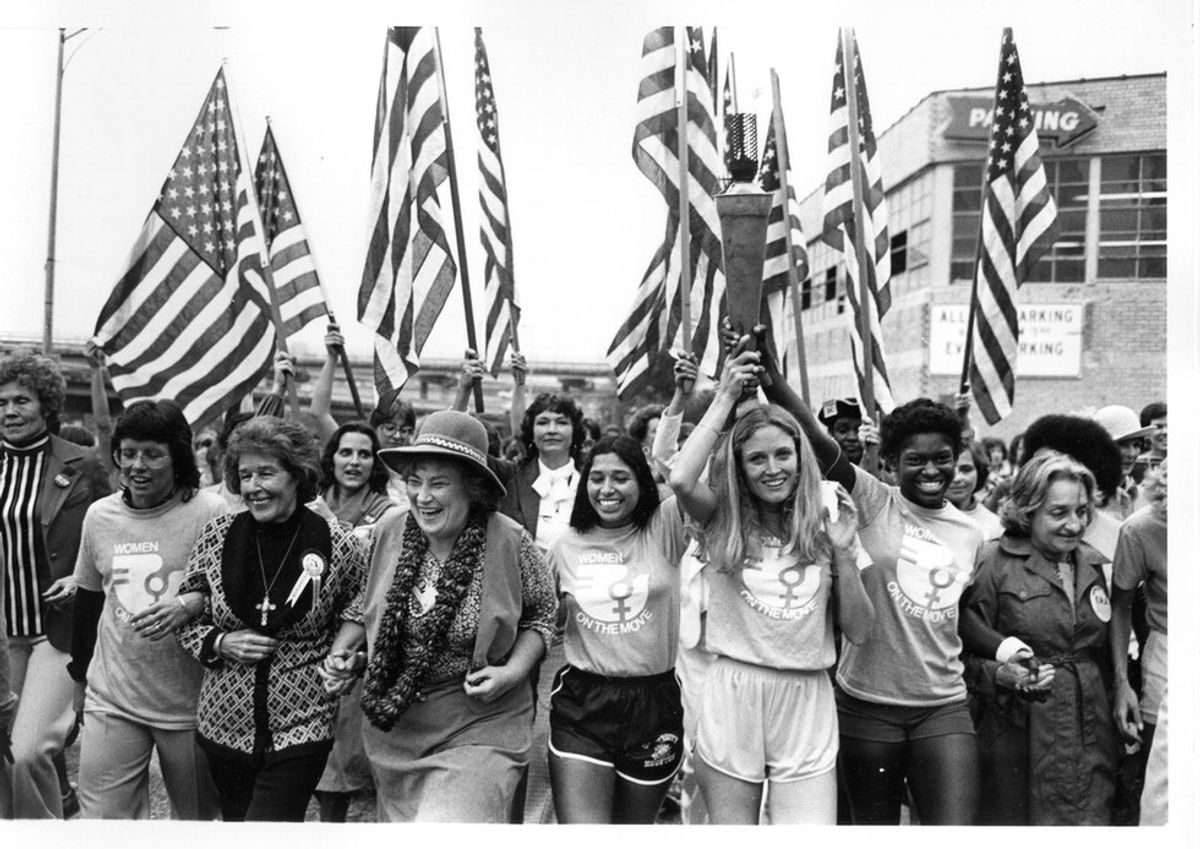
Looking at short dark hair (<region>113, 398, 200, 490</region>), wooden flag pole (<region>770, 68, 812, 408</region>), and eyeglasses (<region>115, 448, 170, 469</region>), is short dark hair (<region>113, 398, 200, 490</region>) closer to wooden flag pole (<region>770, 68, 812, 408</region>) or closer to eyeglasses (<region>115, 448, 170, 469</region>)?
eyeglasses (<region>115, 448, 170, 469</region>)

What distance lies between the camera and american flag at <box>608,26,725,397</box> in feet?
16.3

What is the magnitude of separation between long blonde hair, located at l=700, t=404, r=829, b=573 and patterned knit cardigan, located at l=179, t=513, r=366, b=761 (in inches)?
46.5

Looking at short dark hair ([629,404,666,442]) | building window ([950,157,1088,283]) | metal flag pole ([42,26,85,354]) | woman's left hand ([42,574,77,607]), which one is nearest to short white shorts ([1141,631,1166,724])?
short dark hair ([629,404,666,442])

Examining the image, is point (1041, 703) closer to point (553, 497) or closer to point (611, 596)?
point (611, 596)

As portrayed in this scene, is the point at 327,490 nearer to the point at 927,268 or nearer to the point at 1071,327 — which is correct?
the point at 1071,327

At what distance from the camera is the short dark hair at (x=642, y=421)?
6020mm

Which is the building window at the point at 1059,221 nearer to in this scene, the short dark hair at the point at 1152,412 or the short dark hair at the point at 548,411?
the short dark hair at the point at 1152,412

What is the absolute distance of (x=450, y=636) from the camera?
3453 mm

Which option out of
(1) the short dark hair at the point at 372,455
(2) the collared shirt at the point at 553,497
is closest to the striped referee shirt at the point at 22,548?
(1) the short dark hair at the point at 372,455

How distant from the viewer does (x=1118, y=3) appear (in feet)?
13.9

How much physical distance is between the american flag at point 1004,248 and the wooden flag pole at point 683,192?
62.6 inches

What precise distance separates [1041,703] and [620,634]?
145 cm
